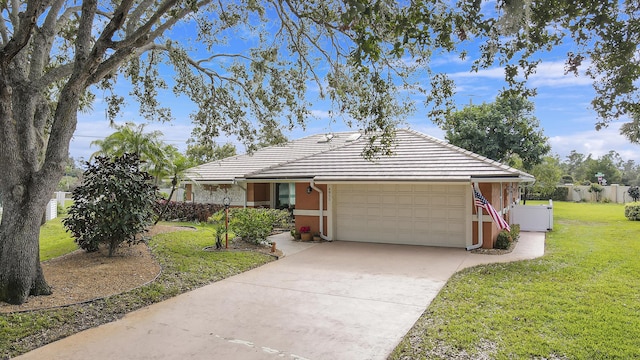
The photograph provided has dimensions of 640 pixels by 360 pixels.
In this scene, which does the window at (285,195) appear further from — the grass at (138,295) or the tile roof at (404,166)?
the grass at (138,295)

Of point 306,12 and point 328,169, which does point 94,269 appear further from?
point 328,169

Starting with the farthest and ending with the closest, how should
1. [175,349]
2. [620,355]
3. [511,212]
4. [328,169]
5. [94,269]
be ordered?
[511,212] → [328,169] → [94,269] → [175,349] → [620,355]

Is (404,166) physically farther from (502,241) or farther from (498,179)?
(502,241)

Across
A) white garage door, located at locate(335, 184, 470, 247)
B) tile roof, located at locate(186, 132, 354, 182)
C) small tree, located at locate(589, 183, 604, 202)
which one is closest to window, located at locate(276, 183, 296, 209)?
tile roof, located at locate(186, 132, 354, 182)

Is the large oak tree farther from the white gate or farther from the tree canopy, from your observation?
the tree canopy

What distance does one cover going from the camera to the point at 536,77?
513 centimetres

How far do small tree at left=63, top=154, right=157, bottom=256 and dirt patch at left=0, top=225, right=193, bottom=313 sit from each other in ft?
1.44

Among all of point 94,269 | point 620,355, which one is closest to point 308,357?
point 620,355

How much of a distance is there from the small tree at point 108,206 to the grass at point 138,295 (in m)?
1.25

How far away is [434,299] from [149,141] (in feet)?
38.7

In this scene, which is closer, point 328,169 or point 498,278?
point 498,278

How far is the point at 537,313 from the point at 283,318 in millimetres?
3833

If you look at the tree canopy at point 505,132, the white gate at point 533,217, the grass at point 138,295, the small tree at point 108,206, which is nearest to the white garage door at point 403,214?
the grass at point 138,295

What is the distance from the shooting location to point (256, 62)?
1048 centimetres
